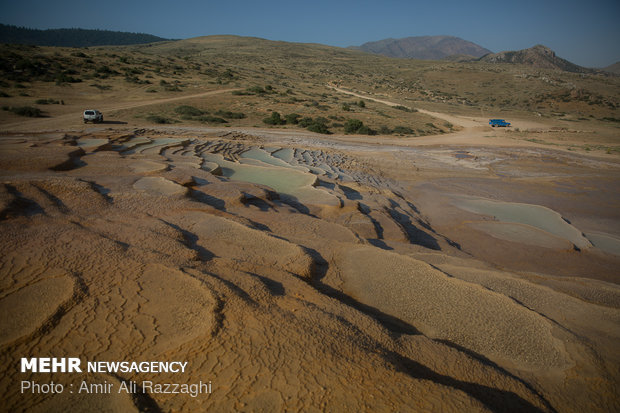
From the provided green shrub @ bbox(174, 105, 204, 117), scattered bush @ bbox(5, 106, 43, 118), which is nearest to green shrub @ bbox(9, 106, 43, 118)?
scattered bush @ bbox(5, 106, 43, 118)

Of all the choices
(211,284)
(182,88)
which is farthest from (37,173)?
(182,88)

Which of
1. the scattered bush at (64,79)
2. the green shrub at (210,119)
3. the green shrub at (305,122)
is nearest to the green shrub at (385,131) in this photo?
the green shrub at (305,122)

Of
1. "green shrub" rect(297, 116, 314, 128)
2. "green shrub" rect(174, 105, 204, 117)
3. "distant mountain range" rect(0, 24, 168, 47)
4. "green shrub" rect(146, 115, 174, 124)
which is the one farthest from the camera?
"distant mountain range" rect(0, 24, 168, 47)

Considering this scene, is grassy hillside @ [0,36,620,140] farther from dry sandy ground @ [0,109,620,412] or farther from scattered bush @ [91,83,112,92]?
dry sandy ground @ [0,109,620,412]

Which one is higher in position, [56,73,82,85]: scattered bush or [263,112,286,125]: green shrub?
[56,73,82,85]: scattered bush

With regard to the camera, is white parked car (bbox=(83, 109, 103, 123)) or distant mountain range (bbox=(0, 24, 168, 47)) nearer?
white parked car (bbox=(83, 109, 103, 123))

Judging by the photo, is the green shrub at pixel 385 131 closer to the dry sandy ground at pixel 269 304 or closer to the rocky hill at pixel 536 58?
the dry sandy ground at pixel 269 304
